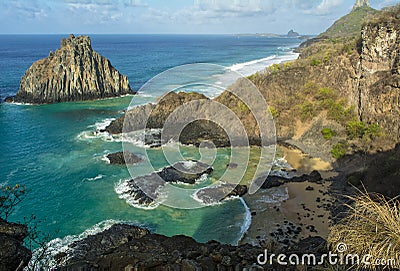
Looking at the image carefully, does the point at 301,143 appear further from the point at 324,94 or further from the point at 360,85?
the point at 360,85

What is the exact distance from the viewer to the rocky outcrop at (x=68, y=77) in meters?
63.4

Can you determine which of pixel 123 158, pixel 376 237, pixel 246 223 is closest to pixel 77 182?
pixel 123 158

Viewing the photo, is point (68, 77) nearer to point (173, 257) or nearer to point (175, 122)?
point (175, 122)

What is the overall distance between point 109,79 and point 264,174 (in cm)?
5055

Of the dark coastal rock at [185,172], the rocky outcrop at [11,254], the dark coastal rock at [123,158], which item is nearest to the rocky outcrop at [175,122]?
the dark coastal rock at [123,158]

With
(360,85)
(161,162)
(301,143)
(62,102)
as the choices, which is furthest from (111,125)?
(360,85)

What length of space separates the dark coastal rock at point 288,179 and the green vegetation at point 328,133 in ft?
29.0

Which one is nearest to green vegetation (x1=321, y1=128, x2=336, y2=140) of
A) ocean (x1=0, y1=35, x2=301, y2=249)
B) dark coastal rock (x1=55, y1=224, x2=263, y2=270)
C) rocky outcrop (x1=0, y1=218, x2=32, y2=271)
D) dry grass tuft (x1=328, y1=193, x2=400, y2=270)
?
ocean (x1=0, y1=35, x2=301, y2=249)

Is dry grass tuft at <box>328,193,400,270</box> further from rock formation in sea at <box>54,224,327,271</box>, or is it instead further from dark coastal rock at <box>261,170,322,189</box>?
dark coastal rock at <box>261,170,322,189</box>

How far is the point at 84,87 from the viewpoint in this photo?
66625 millimetres

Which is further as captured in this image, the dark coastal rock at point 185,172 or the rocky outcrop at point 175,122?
the rocky outcrop at point 175,122

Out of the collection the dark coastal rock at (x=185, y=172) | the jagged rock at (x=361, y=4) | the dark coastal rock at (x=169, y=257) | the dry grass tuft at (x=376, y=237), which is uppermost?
the jagged rock at (x=361, y=4)

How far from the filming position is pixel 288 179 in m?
29.2

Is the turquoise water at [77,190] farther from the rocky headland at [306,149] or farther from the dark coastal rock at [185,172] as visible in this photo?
the dark coastal rock at [185,172]
